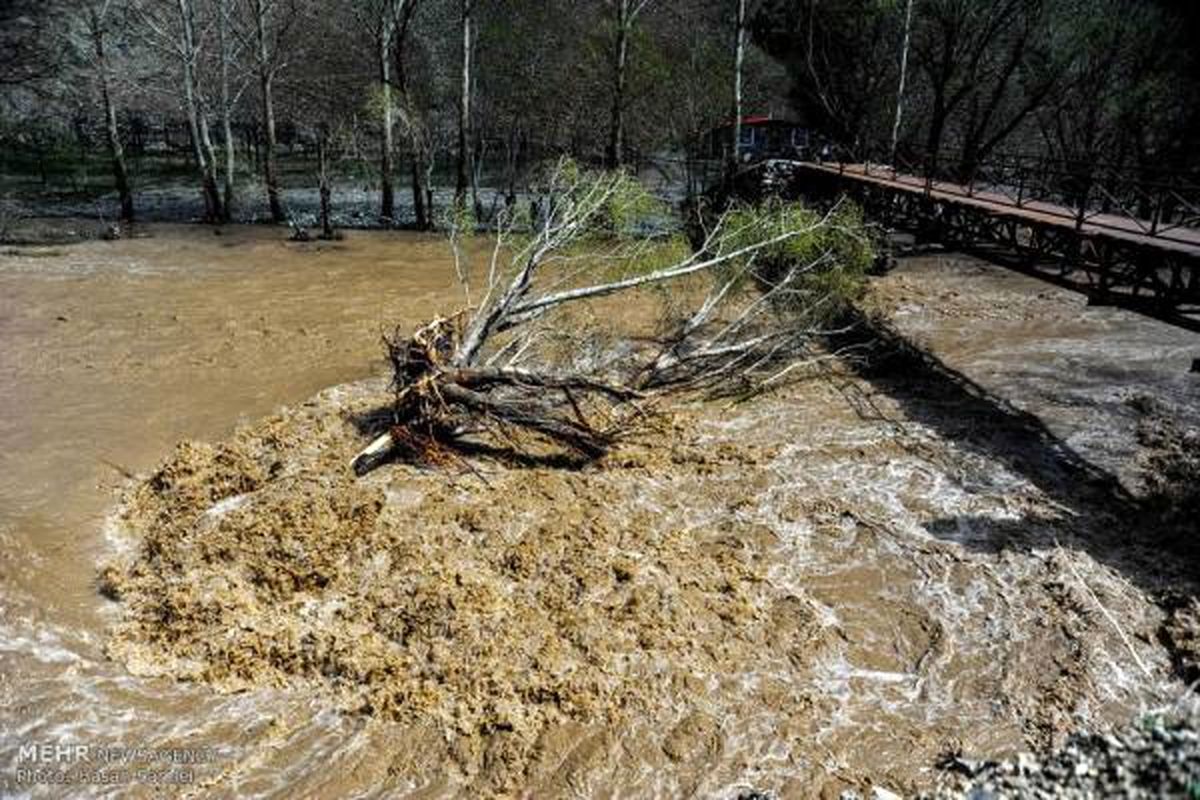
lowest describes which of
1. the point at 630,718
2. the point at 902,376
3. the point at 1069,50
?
the point at 630,718

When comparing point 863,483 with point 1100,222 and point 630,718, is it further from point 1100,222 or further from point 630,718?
point 1100,222

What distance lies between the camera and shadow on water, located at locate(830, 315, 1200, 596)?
965 cm

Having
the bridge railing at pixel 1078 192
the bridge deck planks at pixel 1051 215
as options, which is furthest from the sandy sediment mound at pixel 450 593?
the bridge railing at pixel 1078 192

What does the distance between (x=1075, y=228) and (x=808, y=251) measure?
15.6ft

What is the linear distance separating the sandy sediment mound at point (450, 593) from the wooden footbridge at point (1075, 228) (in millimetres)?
7571

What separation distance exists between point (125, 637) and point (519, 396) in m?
6.56

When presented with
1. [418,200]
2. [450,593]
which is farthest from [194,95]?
[450,593]

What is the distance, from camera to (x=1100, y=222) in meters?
14.4

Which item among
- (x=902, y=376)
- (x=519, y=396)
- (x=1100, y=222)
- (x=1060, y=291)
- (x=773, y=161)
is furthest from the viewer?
(x=773, y=161)

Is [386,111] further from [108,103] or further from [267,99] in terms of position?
[108,103]

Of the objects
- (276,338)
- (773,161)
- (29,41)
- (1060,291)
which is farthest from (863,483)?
(29,41)

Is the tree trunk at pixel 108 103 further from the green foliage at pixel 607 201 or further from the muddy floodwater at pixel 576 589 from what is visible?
the green foliage at pixel 607 201

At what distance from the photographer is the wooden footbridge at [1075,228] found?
12.1 m

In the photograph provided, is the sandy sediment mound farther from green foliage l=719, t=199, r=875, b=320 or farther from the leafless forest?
the leafless forest
